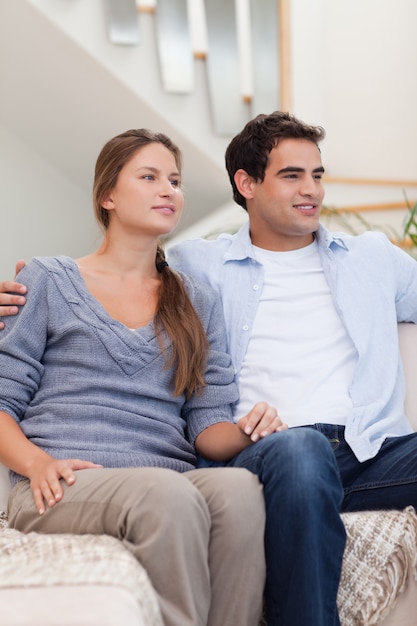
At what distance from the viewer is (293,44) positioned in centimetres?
370

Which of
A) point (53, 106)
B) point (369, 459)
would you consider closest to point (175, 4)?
point (53, 106)

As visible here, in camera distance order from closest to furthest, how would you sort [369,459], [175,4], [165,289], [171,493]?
[171,493], [369,459], [165,289], [175,4]

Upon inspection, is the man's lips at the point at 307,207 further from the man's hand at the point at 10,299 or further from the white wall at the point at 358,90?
the white wall at the point at 358,90

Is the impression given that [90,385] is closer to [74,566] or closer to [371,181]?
[74,566]

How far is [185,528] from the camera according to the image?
50.2 inches

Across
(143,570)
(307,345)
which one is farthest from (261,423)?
(143,570)

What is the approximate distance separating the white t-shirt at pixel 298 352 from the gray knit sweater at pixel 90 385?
91mm

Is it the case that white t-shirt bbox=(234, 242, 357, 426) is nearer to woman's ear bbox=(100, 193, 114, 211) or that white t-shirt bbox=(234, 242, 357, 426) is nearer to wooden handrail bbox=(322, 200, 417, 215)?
woman's ear bbox=(100, 193, 114, 211)

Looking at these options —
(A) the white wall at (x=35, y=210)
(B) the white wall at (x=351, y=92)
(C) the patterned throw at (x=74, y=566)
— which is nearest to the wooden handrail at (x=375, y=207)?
(B) the white wall at (x=351, y=92)

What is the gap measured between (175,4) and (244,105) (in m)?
0.52

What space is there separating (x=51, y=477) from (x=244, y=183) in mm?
943

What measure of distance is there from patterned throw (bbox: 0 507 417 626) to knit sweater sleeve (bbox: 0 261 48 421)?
8.5 inches

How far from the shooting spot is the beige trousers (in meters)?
1.25

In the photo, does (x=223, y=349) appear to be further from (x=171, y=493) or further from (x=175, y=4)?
(x=175, y=4)
